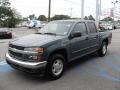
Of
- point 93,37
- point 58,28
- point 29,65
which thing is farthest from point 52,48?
point 93,37

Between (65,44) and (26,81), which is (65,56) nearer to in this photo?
(65,44)

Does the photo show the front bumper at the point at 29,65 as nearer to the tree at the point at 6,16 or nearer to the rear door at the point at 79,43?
the rear door at the point at 79,43

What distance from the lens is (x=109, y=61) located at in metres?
7.64

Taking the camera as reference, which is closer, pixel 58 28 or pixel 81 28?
pixel 58 28

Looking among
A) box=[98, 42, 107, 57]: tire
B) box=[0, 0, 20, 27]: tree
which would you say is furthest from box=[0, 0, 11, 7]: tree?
box=[98, 42, 107, 57]: tire

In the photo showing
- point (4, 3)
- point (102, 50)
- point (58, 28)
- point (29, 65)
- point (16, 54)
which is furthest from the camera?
point (4, 3)

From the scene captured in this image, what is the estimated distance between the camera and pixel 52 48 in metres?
5.10

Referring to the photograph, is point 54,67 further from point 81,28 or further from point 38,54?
point 81,28

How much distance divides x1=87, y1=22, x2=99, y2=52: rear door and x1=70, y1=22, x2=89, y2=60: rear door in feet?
1.02

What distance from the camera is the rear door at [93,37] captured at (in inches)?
278

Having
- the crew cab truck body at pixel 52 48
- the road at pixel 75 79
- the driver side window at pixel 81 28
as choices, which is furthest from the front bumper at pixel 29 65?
the driver side window at pixel 81 28

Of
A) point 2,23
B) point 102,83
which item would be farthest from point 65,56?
point 2,23

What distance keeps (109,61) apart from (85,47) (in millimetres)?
1609

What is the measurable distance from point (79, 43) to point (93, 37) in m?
1.20
